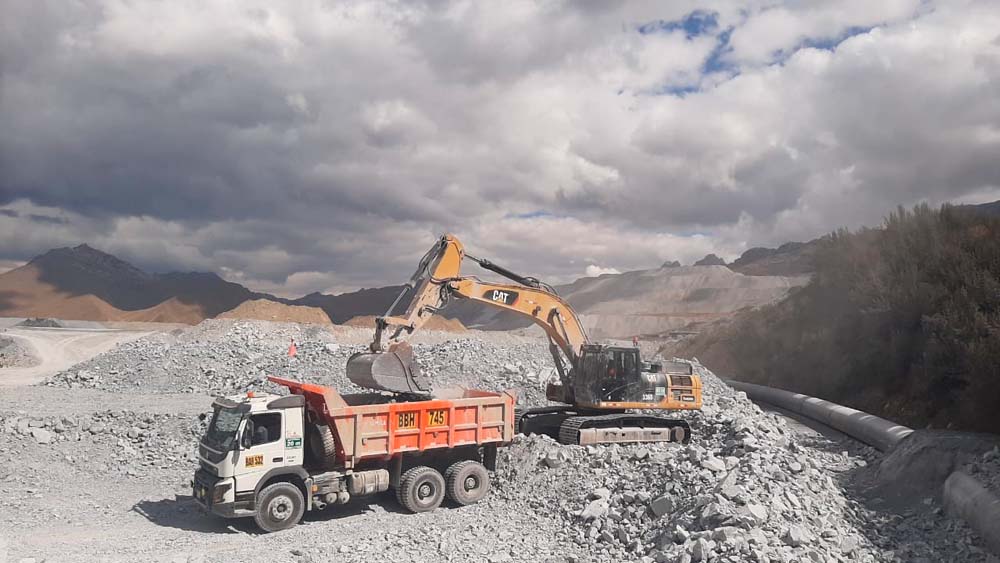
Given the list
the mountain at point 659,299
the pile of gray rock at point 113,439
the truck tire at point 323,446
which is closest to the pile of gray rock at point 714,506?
the truck tire at point 323,446

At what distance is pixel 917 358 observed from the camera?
21.9m

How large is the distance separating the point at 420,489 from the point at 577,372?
16.3ft

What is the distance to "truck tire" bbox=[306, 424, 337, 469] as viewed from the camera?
10.6 m

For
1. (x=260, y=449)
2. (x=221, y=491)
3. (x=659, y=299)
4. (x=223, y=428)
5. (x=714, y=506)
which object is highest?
(x=659, y=299)

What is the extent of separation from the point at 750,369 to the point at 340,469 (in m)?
30.1

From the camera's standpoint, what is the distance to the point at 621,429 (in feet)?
47.0

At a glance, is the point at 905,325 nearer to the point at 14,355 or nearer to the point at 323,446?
the point at 323,446

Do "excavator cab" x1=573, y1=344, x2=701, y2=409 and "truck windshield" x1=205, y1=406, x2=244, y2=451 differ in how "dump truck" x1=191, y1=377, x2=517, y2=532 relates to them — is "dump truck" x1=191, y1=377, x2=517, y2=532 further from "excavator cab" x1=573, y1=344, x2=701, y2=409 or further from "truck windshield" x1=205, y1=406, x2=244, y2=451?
"excavator cab" x1=573, y1=344, x2=701, y2=409

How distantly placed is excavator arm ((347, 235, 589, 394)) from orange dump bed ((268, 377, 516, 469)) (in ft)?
1.97

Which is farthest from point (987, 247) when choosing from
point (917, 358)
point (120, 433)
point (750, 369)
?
point (120, 433)

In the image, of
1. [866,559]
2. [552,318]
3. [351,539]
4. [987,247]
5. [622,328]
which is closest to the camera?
[866,559]

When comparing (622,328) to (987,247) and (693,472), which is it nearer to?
(987,247)

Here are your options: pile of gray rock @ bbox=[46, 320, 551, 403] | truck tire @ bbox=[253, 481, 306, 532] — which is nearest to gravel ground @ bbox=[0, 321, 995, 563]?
truck tire @ bbox=[253, 481, 306, 532]

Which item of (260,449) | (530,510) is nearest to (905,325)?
(530,510)
